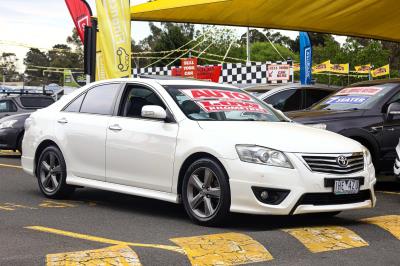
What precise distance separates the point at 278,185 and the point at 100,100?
9.18ft

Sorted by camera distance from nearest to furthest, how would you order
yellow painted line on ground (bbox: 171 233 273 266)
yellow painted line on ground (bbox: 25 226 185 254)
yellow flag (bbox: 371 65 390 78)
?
yellow painted line on ground (bbox: 171 233 273 266)
yellow painted line on ground (bbox: 25 226 185 254)
yellow flag (bbox: 371 65 390 78)

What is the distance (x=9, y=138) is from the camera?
45.8 feet

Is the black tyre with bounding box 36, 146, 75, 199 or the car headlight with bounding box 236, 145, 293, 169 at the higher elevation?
the car headlight with bounding box 236, 145, 293, 169

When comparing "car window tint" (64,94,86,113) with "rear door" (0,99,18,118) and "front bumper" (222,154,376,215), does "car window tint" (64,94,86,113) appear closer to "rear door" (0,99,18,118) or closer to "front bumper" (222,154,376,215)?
"front bumper" (222,154,376,215)

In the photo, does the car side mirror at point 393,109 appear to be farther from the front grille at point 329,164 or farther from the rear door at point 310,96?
the rear door at point 310,96

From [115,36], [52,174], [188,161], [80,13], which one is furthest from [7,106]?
[188,161]

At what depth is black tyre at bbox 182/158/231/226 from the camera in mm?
6012

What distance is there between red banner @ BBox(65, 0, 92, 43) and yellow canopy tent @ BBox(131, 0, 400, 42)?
1.06 metres

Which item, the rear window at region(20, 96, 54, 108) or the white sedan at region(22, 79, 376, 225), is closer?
the white sedan at region(22, 79, 376, 225)

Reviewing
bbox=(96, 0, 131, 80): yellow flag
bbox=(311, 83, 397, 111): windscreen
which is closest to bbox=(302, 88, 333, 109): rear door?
bbox=(311, 83, 397, 111): windscreen

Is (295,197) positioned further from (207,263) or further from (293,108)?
(293,108)

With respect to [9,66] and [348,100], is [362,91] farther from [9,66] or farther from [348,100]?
[9,66]

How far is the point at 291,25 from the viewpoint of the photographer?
14312mm

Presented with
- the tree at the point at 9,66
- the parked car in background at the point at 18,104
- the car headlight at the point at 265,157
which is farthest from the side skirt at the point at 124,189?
the tree at the point at 9,66
